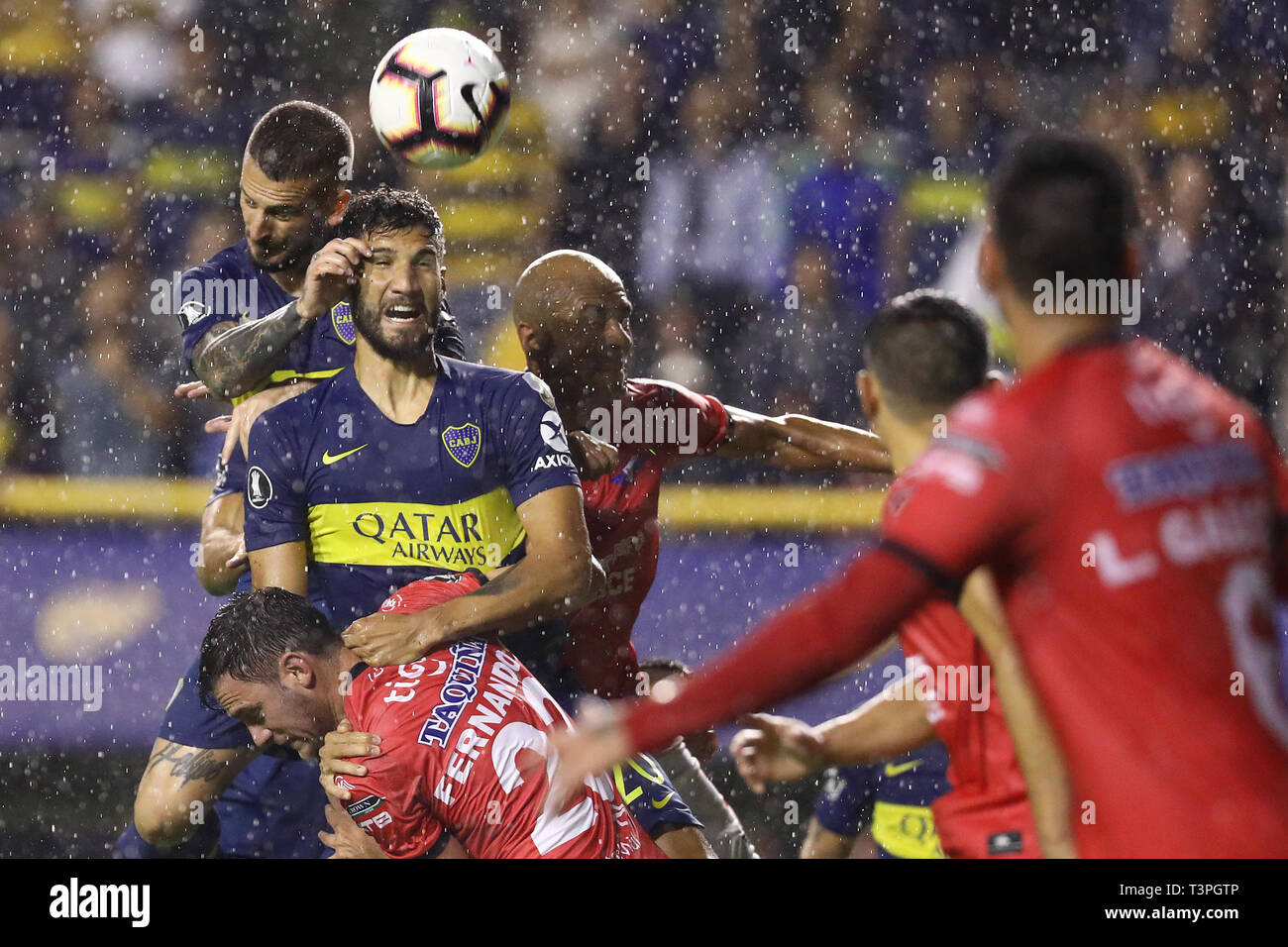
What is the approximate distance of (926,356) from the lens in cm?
268

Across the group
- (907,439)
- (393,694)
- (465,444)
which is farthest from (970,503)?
(465,444)

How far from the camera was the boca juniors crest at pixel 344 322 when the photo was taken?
429 centimetres

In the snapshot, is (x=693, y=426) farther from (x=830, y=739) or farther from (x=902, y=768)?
(x=830, y=739)

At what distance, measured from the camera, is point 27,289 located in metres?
7.56

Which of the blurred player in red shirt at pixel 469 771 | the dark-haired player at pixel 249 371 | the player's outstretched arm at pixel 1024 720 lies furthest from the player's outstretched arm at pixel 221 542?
the player's outstretched arm at pixel 1024 720

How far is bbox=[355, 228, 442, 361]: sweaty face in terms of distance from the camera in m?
3.86

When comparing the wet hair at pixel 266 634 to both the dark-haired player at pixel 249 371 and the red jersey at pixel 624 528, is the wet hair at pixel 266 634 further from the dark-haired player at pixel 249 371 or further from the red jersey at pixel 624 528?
the red jersey at pixel 624 528

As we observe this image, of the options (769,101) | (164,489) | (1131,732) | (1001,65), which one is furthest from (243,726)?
(1001,65)

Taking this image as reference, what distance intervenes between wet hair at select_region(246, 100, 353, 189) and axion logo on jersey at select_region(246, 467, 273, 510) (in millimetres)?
979

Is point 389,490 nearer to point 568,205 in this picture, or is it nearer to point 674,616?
point 674,616

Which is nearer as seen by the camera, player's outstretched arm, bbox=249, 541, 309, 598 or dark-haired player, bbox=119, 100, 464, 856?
player's outstretched arm, bbox=249, 541, 309, 598

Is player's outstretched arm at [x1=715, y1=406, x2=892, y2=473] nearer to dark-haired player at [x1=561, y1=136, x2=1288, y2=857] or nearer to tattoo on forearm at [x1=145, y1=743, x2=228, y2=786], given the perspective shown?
tattoo on forearm at [x1=145, y1=743, x2=228, y2=786]

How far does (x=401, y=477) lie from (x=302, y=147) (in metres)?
1.18

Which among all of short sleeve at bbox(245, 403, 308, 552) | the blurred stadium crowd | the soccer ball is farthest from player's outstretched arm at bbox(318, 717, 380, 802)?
the blurred stadium crowd
